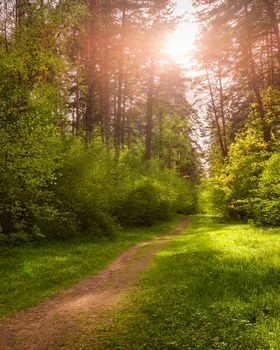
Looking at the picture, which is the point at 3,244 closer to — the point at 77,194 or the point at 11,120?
the point at 77,194

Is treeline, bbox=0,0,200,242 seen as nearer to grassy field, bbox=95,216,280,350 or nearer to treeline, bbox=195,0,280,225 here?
treeline, bbox=195,0,280,225

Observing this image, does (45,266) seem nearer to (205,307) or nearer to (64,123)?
(205,307)

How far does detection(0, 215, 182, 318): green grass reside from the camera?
31.8 ft

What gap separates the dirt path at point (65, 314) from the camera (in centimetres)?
682

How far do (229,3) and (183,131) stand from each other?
1340 inches

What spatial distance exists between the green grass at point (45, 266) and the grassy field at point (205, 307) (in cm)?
257

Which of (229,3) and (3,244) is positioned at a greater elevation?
(229,3)

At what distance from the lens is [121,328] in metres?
7.14

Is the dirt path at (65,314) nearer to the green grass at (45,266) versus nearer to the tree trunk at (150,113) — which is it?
the green grass at (45,266)

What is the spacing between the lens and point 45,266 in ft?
40.6

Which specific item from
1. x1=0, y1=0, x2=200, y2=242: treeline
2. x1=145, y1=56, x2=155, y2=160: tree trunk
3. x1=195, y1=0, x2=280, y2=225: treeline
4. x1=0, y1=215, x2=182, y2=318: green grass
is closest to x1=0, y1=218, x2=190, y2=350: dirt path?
x1=0, y1=215, x2=182, y2=318: green grass

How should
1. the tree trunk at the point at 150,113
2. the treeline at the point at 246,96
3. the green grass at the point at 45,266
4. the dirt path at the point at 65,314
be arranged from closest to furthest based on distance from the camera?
the dirt path at the point at 65,314
the green grass at the point at 45,266
the treeline at the point at 246,96
the tree trunk at the point at 150,113

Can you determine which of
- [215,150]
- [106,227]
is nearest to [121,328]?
[106,227]

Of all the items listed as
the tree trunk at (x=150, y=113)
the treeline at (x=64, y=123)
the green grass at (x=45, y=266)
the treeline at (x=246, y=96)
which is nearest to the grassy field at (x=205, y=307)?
the green grass at (x=45, y=266)
